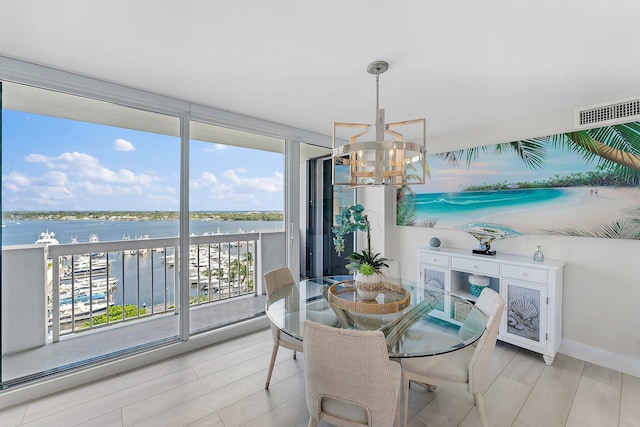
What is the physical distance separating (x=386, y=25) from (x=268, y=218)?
7.86 feet

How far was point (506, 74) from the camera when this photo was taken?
1994 millimetres

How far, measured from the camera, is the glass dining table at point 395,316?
154 centimetres

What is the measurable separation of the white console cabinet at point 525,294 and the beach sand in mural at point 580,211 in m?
0.36

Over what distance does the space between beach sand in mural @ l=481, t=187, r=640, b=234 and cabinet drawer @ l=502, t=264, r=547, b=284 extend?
0.50 metres

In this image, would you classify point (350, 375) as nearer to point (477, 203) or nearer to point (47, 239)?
point (47, 239)

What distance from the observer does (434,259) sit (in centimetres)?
325

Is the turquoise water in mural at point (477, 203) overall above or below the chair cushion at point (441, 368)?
above

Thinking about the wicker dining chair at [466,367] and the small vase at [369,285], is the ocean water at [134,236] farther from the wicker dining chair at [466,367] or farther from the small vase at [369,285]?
the wicker dining chair at [466,367]

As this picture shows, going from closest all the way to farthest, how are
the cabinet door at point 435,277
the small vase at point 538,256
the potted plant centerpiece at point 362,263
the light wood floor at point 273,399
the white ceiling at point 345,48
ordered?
the white ceiling at point 345,48
the light wood floor at point 273,399
the potted plant centerpiece at point 362,263
the small vase at point 538,256
the cabinet door at point 435,277

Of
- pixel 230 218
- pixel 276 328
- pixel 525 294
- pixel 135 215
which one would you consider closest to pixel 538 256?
pixel 525 294

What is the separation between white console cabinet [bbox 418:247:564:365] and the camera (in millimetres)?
2434

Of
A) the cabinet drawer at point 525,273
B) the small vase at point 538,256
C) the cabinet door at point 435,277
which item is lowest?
the cabinet door at point 435,277

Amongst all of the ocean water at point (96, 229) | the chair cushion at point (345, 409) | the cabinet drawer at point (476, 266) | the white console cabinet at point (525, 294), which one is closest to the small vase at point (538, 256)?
the white console cabinet at point (525, 294)

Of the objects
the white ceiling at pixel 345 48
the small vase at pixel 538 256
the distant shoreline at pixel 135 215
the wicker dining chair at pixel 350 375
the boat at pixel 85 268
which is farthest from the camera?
the small vase at pixel 538 256
